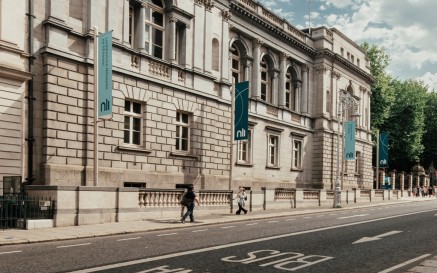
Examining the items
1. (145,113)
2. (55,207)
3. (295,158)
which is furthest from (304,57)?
(55,207)

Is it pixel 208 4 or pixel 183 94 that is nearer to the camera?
pixel 183 94

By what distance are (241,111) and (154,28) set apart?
800 cm

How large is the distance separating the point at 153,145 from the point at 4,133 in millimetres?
8607

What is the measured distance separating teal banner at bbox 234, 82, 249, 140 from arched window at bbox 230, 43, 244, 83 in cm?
540

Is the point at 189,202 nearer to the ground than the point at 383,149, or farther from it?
nearer to the ground

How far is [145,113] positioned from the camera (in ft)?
82.8

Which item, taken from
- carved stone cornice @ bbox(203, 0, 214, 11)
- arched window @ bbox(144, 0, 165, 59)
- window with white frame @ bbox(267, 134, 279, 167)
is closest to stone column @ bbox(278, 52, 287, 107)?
window with white frame @ bbox(267, 134, 279, 167)

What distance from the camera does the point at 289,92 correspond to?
4284 cm

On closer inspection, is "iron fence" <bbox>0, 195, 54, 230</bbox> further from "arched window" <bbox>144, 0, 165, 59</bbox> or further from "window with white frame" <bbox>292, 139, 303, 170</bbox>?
"window with white frame" <bbox>292, 139, 303, 170</bbox>

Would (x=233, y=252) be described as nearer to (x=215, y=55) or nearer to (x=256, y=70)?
(x=215, y=55)

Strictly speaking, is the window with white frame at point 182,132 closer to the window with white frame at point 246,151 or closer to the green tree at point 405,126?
the window with white frame at point 246,151

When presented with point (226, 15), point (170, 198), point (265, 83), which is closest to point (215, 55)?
point (226, 15)

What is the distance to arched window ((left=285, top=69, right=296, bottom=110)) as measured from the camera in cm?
4256

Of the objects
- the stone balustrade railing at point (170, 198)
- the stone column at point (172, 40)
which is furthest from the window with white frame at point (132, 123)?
the stone balustrade railing at point (170, 198)
